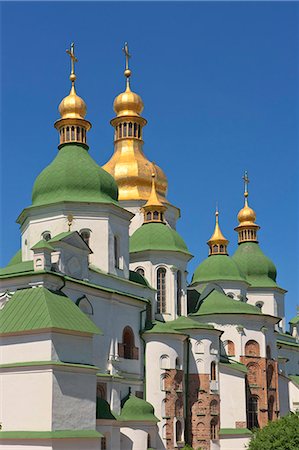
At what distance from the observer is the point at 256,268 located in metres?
56.6

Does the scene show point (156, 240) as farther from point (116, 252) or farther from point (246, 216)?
point (246, 216)

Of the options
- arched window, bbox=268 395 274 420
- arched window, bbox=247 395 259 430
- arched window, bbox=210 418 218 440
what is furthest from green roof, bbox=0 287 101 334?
arched window, bbox=268 395 274 420

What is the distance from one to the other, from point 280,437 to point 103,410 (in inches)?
309

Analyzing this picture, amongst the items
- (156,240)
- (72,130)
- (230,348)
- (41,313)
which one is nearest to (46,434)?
(41,313)

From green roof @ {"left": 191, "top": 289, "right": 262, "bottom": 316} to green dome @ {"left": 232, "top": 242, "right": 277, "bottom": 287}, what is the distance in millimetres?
11214

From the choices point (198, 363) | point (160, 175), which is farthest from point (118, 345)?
point (160, 175)

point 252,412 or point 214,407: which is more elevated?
point 252,412

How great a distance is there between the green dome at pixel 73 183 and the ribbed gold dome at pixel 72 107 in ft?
9.61

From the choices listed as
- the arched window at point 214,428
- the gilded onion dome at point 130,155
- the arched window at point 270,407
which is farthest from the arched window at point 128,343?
the gilded onion dome at point 130,155

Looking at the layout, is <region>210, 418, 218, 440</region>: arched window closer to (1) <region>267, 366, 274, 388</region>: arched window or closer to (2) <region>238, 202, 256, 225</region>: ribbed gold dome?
(1) <region>267, 366, 274, 388</region>: arched window

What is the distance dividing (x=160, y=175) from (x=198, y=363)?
16.8m

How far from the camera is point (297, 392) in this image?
180 ft

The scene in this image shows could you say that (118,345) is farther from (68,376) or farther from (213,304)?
(213,304)

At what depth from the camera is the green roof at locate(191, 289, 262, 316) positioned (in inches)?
1731
